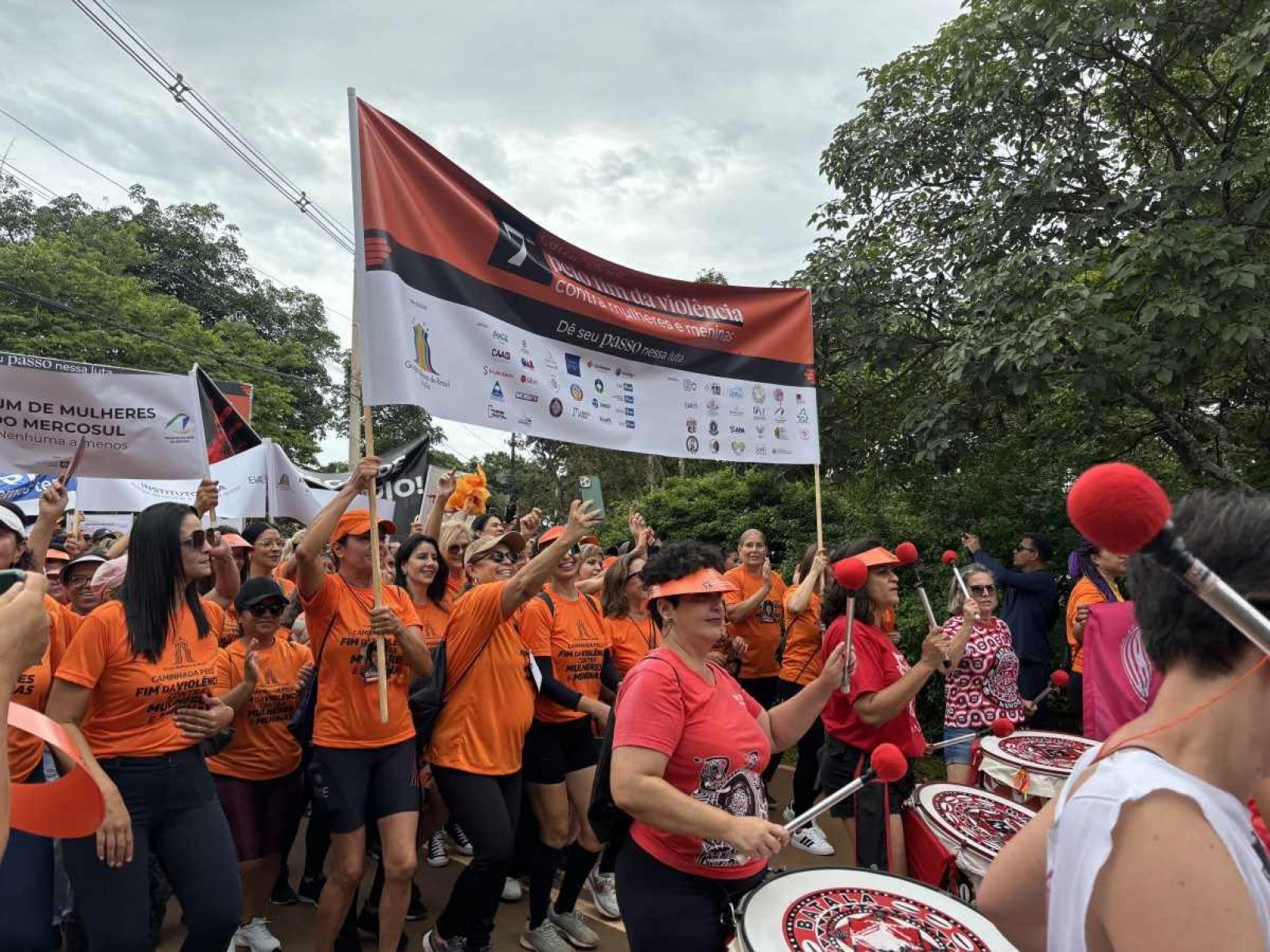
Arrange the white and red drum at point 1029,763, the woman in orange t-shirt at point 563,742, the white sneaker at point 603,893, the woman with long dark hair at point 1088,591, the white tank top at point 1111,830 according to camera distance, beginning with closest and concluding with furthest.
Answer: the white tank top at point 1111,830 → the white and red drum at point 1029,763 → the woman in orange t-shirt at point 563,742 → the white sneaker at point 603,893 → the woman with long dark hair at point 1088,591

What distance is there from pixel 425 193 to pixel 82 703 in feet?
9.16

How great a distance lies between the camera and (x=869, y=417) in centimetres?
942

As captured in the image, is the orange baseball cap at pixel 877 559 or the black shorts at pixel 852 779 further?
the orange baseball cap at pixel 877 559

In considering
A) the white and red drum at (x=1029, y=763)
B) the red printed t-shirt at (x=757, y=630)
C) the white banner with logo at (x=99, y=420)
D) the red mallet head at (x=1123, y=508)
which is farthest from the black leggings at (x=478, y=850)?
the white banner with logo at (x=99, y=420)

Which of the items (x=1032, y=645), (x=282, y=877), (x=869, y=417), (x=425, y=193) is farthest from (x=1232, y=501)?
(x=869, y=417)

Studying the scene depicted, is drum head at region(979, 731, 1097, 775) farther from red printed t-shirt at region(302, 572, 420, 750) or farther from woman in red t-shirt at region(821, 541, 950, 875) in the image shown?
red printed t-shirt at region(302, 572, 420, 750)

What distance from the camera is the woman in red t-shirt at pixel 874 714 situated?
3568 millimetres

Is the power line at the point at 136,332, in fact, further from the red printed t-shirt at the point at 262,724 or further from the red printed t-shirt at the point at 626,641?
the red printed t-shirt at the point at 626,641

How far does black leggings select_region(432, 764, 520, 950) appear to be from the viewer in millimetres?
3768

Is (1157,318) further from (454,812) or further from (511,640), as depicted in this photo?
(454,812)

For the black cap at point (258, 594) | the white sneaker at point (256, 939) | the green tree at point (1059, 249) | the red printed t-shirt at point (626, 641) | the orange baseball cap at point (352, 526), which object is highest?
the green tree at point (1059, 249)

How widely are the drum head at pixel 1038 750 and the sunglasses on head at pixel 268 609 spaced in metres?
3.73

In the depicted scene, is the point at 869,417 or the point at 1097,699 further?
the point at 869,417

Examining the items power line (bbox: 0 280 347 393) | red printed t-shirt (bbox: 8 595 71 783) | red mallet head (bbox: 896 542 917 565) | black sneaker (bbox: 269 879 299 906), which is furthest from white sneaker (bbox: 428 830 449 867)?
power line (bbox: 0 280 347 393)
